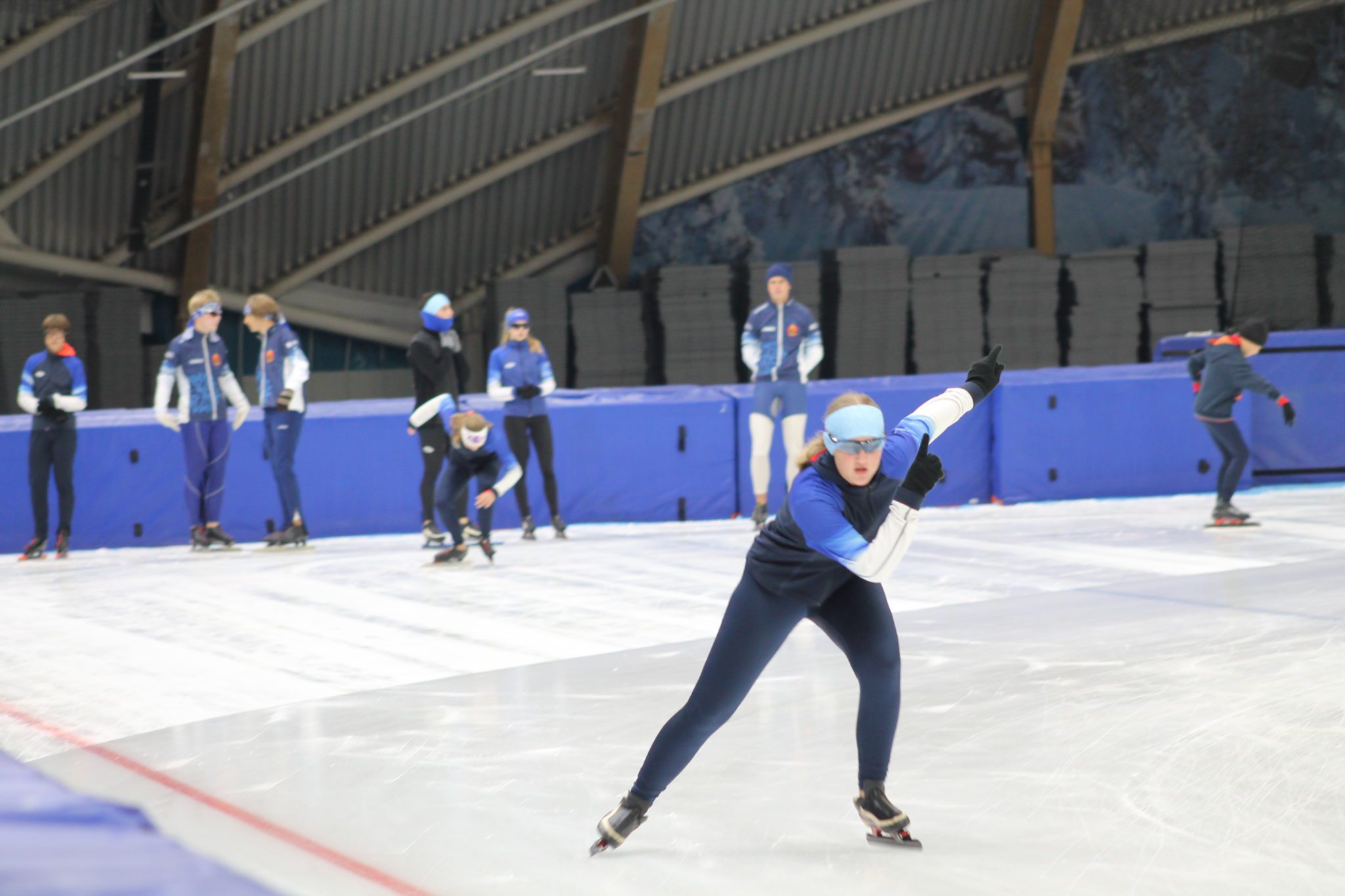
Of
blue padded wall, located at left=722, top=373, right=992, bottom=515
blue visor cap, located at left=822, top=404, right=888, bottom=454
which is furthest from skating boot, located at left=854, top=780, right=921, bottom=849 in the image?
blue padded wall, located at left=722, top=373, right=992, bottom=515

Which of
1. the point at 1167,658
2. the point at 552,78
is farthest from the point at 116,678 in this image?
the point at 552,78

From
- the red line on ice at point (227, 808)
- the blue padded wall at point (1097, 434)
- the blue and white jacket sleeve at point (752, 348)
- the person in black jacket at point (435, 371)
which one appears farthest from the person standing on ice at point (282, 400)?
the blue padded wall at point (1097, 434)

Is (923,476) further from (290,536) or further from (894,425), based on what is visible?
(894,425)

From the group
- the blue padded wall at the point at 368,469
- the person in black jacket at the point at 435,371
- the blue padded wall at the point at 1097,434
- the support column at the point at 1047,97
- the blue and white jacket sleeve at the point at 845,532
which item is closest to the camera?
the blue and white jacket sleeve at the point at 845,532

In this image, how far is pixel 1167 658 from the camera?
6746 mm

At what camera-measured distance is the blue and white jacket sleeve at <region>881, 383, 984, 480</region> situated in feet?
13.9

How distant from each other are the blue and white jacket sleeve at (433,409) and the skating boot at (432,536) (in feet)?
2.70

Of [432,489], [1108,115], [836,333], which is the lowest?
[432,489]

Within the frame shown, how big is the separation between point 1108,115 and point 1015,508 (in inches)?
517

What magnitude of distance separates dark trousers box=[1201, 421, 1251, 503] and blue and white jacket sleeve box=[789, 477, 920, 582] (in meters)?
7.64

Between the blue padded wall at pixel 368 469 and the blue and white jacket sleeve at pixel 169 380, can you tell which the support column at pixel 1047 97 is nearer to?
the blue padded wall at pixel 368 469

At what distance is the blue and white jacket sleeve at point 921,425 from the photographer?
4234mm

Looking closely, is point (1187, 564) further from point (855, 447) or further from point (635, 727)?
point (855, 447)

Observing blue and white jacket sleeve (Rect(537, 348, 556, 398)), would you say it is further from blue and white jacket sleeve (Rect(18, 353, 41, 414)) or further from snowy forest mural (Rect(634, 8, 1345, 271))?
snowy forest mural (Rect(634, 8, 1345, 271))
